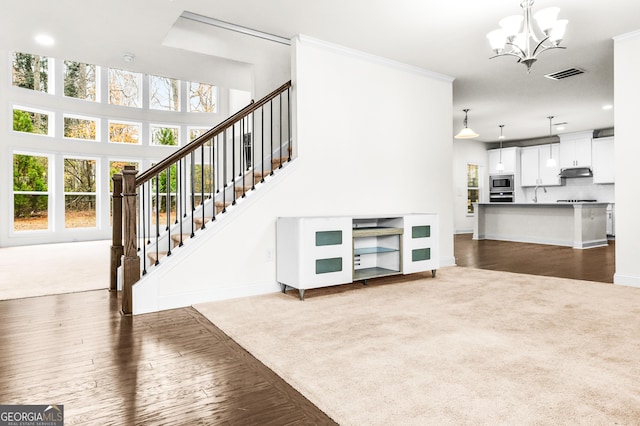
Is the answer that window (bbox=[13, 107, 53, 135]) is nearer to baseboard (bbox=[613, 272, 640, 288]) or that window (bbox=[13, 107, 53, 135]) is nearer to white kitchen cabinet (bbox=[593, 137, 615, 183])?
baseboard (bbox=[613, 272, 640, 288])

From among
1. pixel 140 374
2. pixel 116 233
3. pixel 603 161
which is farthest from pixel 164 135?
pixel 603 161

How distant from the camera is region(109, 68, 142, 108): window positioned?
971 cm

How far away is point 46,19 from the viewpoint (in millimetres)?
3709

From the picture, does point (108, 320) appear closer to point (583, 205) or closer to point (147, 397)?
point (147, 397)

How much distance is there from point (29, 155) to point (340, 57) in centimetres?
774

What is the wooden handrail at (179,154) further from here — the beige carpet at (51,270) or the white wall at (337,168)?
the beige carpet at (51,270)

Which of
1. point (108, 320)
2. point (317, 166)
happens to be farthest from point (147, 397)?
point (317, 166)

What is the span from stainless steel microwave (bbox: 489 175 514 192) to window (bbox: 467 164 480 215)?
51 cm

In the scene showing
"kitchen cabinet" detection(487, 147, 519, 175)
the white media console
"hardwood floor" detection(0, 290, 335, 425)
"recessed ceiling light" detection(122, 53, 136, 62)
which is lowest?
"hardwood floor" detection(0, 290, 335, 425)

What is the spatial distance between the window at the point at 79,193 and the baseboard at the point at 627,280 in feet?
33.6

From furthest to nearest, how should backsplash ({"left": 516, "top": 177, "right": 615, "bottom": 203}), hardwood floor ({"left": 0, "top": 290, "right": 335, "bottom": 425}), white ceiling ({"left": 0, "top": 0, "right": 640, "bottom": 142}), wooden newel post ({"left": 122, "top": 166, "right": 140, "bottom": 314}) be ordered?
backsplash ({"left": 516, "top": 177, "right": 615, "bottom": 203})
white ceiling ({"left": 0, "top": 0, "right": 640, "bottom": 142})
wooden newel post ({"left": 122, "top": 166, "right": 140, "bottom": 314})
hardwood floor ({"left": 0, "top": 290, "right": 335, "bottom": 425})

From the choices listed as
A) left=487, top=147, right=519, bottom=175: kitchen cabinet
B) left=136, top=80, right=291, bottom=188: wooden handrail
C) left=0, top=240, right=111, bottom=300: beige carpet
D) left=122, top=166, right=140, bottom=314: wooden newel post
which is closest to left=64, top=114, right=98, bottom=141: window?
left=0, top=240, right=111, bottom=300: beige carpet

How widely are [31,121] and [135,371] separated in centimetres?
892

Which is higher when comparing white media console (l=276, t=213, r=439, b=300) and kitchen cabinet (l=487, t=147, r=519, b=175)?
kitchen cabinet (l=487, t=147, r=519, b=175)
